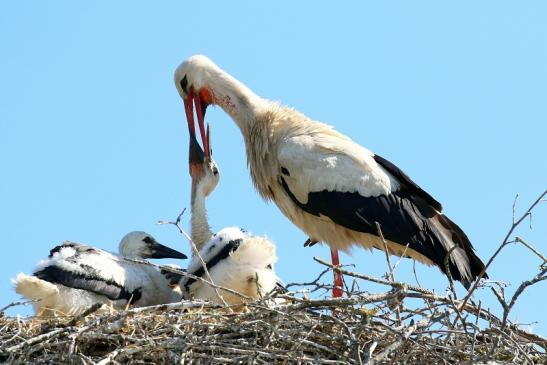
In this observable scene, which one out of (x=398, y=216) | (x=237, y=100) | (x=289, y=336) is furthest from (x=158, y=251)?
(x=289, y=336)

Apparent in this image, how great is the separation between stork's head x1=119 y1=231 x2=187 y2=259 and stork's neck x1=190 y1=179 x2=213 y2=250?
0.26 metres

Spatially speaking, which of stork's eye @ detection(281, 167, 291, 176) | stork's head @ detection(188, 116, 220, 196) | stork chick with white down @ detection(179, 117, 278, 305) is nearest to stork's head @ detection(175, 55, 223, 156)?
stork's head @ detection(188, 116, 220, 196)

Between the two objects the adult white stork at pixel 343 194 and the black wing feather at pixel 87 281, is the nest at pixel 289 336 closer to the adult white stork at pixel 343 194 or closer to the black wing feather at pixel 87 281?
the black wing feather at pixel 87 281

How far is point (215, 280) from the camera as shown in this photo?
7.43m

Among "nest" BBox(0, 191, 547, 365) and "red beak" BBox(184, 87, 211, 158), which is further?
"red beak" BBox(184, 87, 211, 158)

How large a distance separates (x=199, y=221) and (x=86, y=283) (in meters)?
1.47

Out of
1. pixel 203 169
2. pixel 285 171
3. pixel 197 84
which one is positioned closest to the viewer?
pixel 285 171

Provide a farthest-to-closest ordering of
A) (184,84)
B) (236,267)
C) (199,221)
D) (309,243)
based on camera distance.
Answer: (184,84) < (309,243) < (199,221) < (236,267)

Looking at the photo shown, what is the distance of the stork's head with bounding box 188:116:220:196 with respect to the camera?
898 cm

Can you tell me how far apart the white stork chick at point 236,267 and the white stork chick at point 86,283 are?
334 millimetres

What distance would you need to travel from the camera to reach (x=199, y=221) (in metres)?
8.78

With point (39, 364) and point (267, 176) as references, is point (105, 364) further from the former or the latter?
point (267, 176)

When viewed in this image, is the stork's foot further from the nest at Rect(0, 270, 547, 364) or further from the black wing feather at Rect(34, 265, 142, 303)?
the nest at Rect(0, 270, 547, 364)

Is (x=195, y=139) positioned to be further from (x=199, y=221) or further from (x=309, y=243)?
(x=309, y=243)
